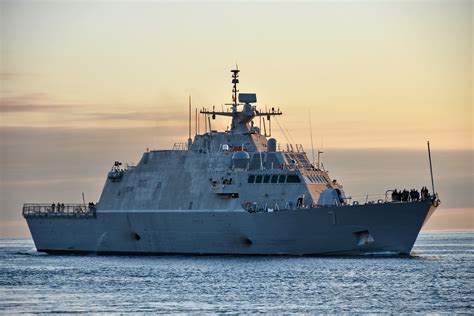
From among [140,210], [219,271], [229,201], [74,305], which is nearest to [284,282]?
[219,271]

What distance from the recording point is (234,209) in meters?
57.5

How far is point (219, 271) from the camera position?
5103cm

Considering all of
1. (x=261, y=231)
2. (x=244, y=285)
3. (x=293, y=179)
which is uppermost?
(x=293, y=179)

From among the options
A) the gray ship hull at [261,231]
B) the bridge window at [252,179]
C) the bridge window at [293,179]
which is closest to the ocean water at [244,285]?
the gray ship hull at [261,231]

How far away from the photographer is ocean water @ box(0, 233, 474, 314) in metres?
39.7

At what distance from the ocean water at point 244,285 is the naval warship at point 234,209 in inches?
41.7

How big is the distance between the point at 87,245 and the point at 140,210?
6.24m

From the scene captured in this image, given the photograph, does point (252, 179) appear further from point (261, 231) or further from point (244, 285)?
point (244, 285)

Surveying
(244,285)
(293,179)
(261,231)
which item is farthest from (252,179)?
(244,285)

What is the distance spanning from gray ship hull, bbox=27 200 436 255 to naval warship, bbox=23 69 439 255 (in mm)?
54

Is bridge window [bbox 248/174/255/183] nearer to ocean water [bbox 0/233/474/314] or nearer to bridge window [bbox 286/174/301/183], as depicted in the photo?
bridge window [bbox 286/174/301/183]

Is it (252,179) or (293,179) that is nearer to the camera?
(293,179)

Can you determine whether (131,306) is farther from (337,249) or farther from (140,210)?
(140,210)

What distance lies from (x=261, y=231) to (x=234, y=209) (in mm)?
2016
